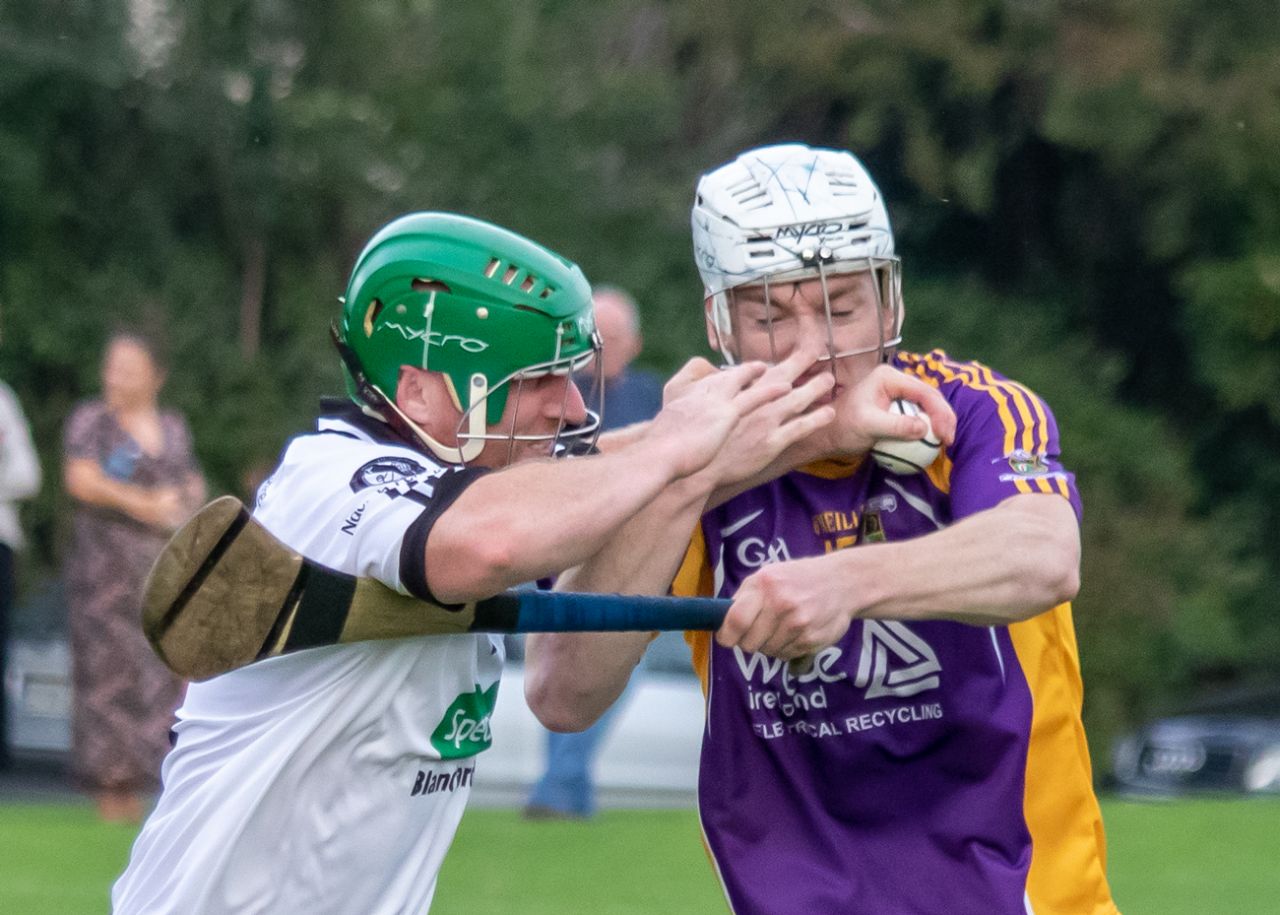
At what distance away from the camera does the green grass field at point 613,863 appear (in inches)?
284

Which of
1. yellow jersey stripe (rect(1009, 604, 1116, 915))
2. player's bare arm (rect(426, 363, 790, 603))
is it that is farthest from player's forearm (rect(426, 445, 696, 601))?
yellow jersey stripe (rect(1009, 604, 1116, 915))

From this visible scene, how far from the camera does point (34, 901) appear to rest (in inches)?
280

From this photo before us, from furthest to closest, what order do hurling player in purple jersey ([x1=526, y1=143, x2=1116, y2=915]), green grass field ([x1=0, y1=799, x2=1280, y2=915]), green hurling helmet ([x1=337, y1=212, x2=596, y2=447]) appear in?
green grass field ([x1=0, y1=799, x2=1280, y2=915]) < hurling player in purple jersey ([x1=526, y1=143, x2=1116, y2=915]) < green hurling helmet ([x1=337, y1=212, x2=596, y2=447])

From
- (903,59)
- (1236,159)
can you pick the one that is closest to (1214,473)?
(1236,159)

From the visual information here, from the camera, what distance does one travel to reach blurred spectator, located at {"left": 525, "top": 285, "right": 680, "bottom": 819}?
354 inches

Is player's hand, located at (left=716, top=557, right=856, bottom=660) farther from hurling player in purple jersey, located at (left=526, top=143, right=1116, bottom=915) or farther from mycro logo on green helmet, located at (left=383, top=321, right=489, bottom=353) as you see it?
mycro logo on green helmet, located at (left=383, top=321, right=489, bottom=353)

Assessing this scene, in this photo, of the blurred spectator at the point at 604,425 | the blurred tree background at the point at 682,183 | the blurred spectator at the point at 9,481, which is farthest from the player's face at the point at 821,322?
the blurred tree background at the point at 682,183

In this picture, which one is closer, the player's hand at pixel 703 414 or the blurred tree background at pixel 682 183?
the player's hand at pixel 703 414

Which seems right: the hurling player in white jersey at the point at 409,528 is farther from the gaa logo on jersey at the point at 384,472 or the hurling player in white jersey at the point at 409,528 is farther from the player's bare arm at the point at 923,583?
the player's bare arm at the point at 923,583

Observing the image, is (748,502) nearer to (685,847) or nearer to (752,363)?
(752,363)

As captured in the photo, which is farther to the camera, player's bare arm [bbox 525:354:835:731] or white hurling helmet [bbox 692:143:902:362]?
white hurling helmet [bbox 692:143:902:362]

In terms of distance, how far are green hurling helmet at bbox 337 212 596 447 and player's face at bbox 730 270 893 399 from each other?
0.33m

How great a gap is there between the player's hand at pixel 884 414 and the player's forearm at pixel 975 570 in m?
0.21

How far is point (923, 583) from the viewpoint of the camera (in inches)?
117
